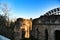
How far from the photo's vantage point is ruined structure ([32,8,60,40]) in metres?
18.6

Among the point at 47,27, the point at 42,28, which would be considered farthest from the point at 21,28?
the point at 47,27

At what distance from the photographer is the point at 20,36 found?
70.1 feet

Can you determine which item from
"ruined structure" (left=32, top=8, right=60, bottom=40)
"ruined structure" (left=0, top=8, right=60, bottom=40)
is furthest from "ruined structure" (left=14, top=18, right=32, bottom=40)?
"ruined structure" (left=32, top=8, right=60, bottom=40)

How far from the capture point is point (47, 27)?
19391 mm

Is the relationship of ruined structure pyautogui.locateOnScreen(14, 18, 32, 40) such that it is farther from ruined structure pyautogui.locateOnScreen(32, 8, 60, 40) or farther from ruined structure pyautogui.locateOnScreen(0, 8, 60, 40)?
ruined structure pyautogui.locateOnScreen(32, 8, 60, 40)

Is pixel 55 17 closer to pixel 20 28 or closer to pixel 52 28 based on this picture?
pixel 52 28

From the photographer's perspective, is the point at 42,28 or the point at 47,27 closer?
the point at 47,27

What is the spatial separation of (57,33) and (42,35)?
187 centimetres

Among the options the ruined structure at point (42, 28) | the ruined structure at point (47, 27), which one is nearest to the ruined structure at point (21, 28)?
the ruined structure at point (42, 28)

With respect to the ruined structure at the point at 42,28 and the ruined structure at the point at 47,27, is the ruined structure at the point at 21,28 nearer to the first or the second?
the ruined structure at the point at 42,28

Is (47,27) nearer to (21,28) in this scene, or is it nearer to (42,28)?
(42,28)

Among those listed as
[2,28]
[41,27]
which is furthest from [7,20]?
[41,27]

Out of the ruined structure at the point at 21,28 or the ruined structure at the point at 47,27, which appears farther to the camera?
the ruined structure at the point at 21,28

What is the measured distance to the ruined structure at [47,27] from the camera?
1858 cm
